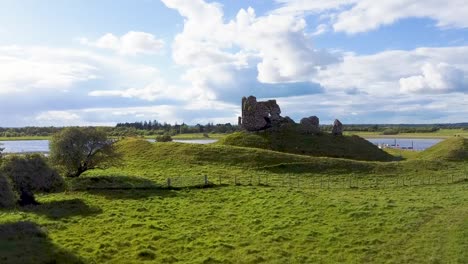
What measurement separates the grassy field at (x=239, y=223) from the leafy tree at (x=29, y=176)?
4.60 feet

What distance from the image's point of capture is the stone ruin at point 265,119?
81188mm

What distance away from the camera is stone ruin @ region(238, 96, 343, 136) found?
81188 millimetres

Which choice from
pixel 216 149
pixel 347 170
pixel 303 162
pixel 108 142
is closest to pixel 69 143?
pixel 108 142

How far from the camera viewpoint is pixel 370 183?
48.9m

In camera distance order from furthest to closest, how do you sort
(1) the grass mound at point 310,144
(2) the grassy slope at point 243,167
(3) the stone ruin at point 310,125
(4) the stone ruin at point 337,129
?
(4) the stone ruin at point 337,129
(3) the stone ruin at point 310,125
(1) the grass mound at point 310,144
(2) the grassy slope at point 243,167

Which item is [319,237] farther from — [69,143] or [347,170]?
[69,143]

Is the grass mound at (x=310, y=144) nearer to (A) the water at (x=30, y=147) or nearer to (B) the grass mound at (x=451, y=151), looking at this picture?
(B) the grass mound at (x=451, y=151)

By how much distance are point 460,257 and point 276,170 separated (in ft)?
114

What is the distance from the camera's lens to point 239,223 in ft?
105

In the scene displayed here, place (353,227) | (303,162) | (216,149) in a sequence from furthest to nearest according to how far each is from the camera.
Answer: (216,149), (303,162), (353,227)

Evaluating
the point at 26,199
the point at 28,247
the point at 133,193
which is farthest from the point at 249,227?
the point at 26,199

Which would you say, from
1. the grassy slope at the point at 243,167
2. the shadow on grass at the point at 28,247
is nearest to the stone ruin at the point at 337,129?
the grassy slope at the point at 243,167

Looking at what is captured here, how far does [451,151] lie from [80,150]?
52243mm

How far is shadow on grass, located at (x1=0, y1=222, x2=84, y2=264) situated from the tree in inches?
942
